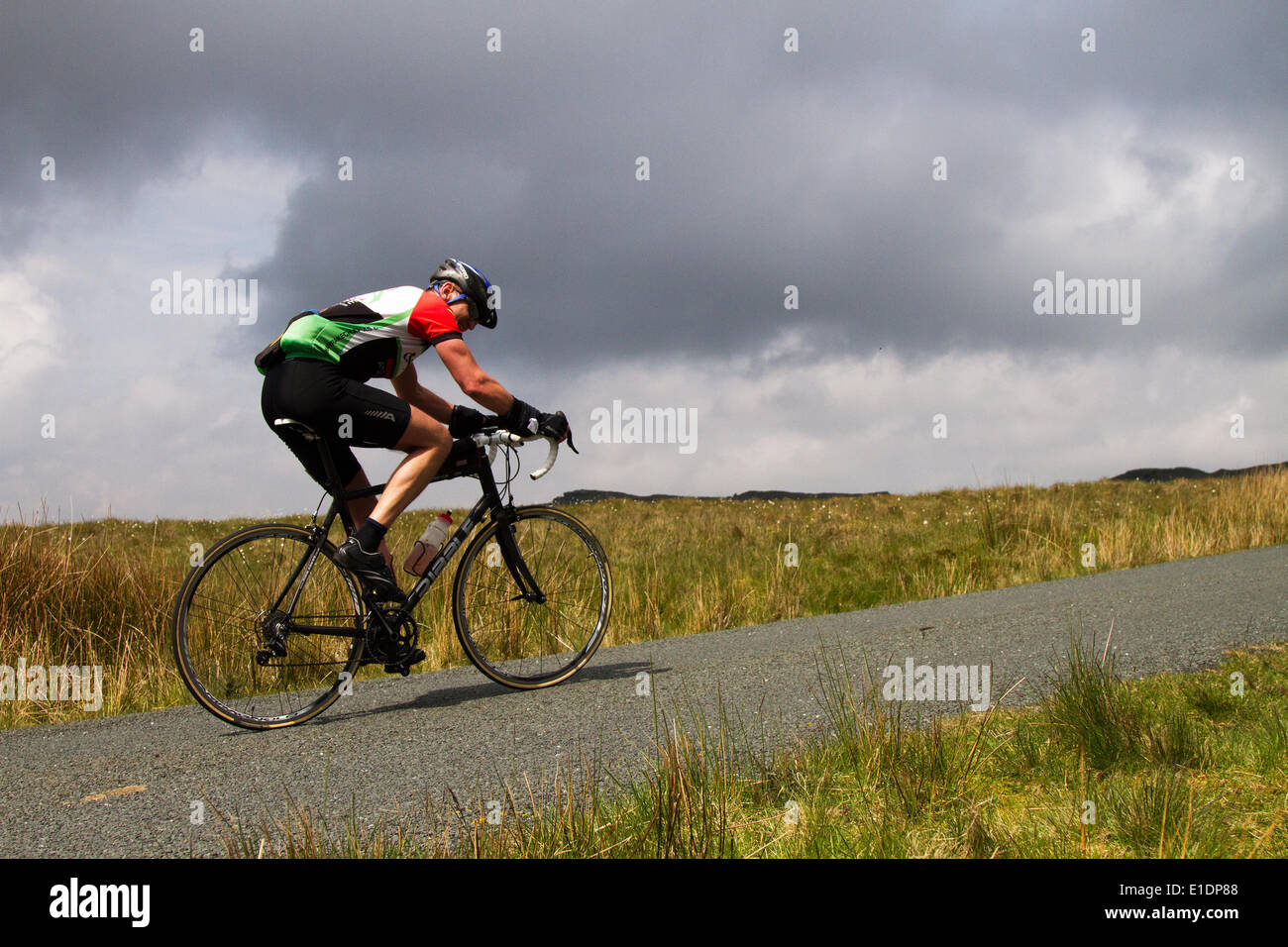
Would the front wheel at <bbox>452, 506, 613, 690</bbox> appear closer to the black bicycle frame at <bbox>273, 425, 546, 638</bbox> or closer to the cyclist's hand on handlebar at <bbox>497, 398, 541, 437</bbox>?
the black bicycle frame at <bbox>273, 425, 546, 638</bbox>

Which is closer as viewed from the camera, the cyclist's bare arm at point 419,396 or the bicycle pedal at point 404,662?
the bicycle pedal at point 404,662

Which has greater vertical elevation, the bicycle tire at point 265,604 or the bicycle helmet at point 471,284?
the bicycle helmet at point 471,284

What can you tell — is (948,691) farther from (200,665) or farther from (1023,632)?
(200,665)

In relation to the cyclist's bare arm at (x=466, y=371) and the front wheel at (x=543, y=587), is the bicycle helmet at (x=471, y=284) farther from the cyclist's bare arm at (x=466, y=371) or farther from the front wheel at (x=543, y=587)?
the front wheel at (x=543, y=587)

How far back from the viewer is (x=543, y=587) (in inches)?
243

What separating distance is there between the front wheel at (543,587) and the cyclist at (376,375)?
0.70 meters

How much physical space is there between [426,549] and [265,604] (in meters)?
1.00

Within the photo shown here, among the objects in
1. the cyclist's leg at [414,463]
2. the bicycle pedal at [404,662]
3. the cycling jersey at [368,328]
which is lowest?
the bicycle pedal at [404,662]

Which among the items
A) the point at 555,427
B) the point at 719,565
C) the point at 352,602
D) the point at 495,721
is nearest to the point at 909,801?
the point at 495,721

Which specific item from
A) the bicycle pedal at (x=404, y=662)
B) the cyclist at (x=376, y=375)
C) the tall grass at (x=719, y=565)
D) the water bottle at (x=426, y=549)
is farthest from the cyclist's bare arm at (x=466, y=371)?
the tall grass at (x=719, y=565)

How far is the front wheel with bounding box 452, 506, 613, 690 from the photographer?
5848 mm

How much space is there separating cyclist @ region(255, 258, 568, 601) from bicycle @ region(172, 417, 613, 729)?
17cm

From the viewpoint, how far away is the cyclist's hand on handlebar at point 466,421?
5590 millimetres
